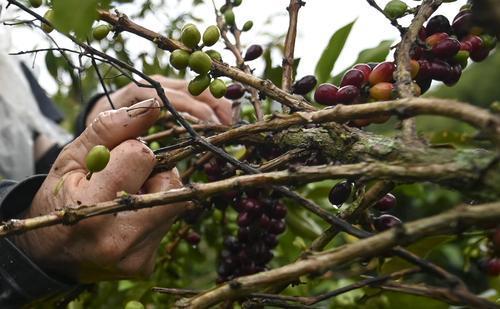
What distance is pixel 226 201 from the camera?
1128mm

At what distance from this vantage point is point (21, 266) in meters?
1.07

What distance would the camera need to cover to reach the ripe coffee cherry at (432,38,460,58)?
77 centimetres

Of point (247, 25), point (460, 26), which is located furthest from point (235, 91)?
point (460, 26)

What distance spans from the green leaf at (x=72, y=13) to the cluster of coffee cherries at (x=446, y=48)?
16.3 inches

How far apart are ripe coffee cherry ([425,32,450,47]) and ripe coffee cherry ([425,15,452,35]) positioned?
0.02 m

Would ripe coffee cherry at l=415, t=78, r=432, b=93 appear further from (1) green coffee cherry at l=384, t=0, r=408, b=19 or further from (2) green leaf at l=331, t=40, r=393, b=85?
(2) green leaf at l=331, t=40, r=393, b=85

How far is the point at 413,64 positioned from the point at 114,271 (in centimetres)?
55

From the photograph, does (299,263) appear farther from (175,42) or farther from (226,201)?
(226,201)

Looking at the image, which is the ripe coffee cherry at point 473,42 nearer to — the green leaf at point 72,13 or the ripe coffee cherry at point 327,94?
the ripe coffee cherry at point 327,94

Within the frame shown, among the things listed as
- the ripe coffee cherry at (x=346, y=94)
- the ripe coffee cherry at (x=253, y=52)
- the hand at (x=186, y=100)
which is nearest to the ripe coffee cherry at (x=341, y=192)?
the ripe coffee cherry at (x=346, y=94)

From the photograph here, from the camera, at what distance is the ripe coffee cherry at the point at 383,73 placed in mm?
775

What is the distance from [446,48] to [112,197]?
50 centimetres

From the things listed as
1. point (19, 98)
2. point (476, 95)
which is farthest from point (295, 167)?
point (476, 95)

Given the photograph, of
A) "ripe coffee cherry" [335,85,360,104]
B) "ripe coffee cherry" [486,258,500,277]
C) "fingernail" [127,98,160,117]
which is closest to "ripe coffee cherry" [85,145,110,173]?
"fingernail" [127,98,160,117]
